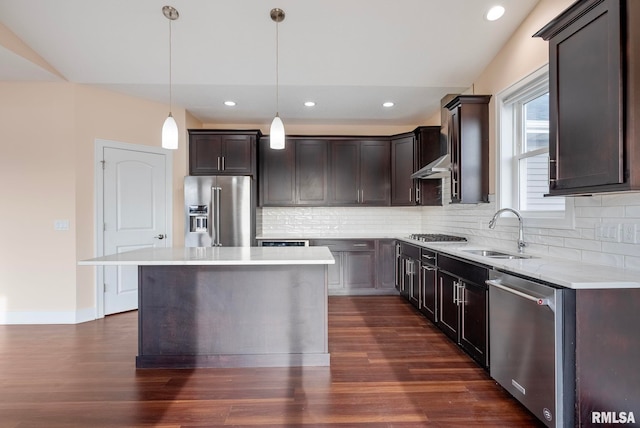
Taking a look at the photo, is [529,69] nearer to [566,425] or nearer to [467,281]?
[467,281]

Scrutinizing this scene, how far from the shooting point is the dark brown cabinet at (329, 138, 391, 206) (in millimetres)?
5133

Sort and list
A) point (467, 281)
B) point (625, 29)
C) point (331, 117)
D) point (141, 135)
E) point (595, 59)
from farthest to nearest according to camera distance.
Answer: point (331, 117), point (141, 135), point (467, 281), point (595, 59), point (625, 29)

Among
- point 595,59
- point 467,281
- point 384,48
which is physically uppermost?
point 384,48

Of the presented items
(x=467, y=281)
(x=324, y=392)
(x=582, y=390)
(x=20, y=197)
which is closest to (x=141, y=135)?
(x=20, y=197)

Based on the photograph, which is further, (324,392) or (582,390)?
(324,392)

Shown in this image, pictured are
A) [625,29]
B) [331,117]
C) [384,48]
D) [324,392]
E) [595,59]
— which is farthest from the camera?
[331,117]

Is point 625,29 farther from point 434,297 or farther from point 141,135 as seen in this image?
point 141,135

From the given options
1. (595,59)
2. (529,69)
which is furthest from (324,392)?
(529,69)

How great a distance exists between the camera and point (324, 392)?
2256 millimetres

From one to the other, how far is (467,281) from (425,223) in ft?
8.83

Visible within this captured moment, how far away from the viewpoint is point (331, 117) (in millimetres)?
5039

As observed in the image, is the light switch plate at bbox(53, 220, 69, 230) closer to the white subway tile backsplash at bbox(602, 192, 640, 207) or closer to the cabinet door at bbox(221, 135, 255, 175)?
the cabinet door at bbox(221, 135, 255, 175)

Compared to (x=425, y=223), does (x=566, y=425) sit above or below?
below

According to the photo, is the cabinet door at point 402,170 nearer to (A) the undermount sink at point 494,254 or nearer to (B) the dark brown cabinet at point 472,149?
(B) the dark brown cabinet at point 472,149
